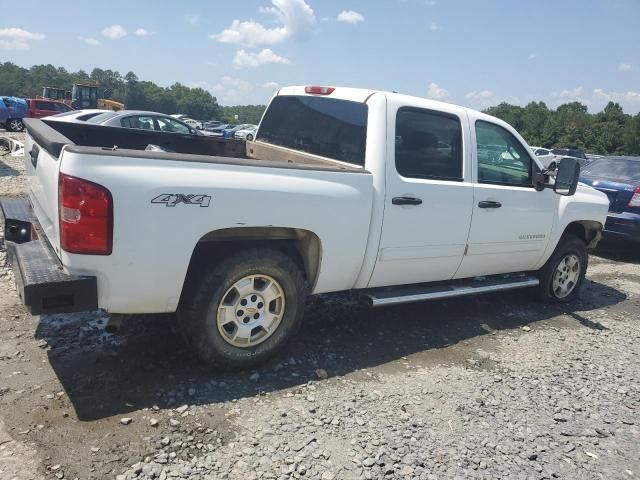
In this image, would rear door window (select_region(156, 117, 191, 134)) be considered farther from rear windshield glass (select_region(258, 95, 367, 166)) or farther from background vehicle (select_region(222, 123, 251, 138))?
background vehicle (select_region(222, 123, 251, 138))

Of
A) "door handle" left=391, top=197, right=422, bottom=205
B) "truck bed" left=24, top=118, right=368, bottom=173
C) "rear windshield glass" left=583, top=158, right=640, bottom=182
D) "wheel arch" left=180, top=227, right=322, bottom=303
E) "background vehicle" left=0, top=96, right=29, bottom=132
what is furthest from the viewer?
"background vehicle" left=0, top=96, right=29, bottom=132

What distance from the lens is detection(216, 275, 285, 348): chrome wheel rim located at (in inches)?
131

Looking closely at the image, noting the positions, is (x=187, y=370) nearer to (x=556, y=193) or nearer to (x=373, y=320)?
(x=373, y=320)

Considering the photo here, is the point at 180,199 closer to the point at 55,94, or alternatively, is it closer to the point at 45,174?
the point at 45,174

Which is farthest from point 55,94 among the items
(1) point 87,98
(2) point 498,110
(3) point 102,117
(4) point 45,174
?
(2) point 498,110

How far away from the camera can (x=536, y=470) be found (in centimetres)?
286

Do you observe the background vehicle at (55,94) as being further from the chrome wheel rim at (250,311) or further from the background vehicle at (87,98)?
the chrome wheel rim at (250,311)

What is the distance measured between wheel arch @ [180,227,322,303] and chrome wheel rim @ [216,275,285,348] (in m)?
0.24

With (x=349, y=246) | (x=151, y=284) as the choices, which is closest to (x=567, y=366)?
(x=349, y=246)

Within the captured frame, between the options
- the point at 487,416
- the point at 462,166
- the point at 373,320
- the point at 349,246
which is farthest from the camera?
the point at 373,320

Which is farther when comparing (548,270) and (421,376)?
(548,270)

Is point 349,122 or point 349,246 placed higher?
point 349,122

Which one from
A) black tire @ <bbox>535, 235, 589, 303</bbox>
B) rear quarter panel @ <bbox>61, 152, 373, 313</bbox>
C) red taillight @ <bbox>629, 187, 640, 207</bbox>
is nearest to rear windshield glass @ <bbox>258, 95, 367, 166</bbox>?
rear quarter panel @ <bbox>61, 152, 373, 313</bbox>

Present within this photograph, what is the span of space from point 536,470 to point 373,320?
82.9 inches
